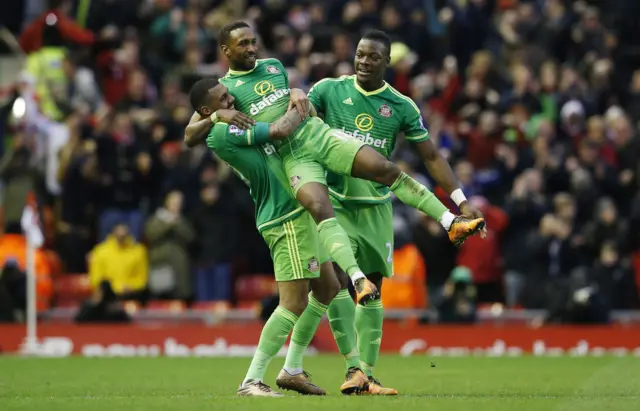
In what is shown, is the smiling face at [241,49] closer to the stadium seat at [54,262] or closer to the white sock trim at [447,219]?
the white sock trim at [447,219]

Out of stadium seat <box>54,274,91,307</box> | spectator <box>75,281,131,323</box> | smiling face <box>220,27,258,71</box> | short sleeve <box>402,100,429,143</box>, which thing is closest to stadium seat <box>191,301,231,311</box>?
spectator <box>75,281,131,323</box>

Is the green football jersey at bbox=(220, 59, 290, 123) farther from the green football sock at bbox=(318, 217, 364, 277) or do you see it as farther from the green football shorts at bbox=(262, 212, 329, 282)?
the green football sock at bbox=(318, 217, 364, 277)

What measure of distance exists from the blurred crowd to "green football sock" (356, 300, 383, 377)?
789 centimetres

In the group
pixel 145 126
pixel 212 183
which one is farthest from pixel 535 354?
pixel 145 126

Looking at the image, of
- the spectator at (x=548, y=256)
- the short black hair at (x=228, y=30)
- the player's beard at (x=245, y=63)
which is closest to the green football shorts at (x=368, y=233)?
the player's beard at (x=245, y=63)

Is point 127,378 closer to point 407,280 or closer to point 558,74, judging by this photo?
point 407,280

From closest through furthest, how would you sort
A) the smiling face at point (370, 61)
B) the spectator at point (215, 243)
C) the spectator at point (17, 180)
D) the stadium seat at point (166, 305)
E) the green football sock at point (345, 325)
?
the green football sock at point (345, 325)
the smiling face at point (370, 61)
the stadium seat at point (166, 305)
the spectator at point (215, 243)
the spectator at point (17, 180)

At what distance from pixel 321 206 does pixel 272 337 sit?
108cm

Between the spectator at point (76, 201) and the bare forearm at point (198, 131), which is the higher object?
the spectator at point (76, 201)

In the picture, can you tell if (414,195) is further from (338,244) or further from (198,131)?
(198,131)

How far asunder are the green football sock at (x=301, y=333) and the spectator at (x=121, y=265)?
31.1ft

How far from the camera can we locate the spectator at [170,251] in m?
21.3

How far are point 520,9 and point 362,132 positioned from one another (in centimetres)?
1388

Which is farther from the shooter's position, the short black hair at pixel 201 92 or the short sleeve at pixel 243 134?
the short black hair at pixel 201 92
